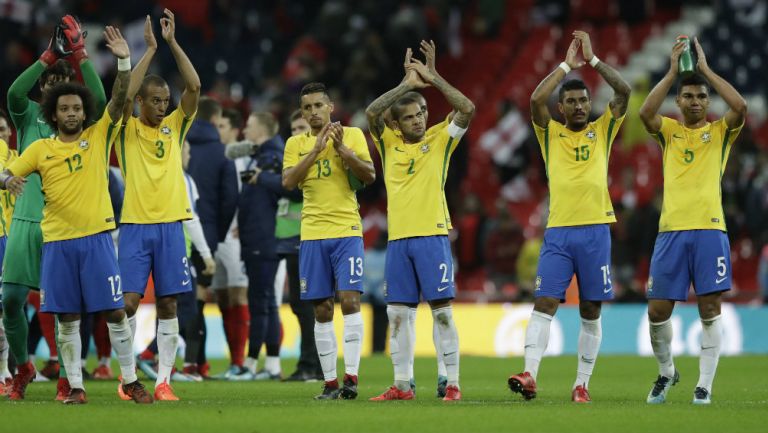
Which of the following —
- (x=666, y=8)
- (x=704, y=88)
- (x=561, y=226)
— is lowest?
(x=561, y=226)

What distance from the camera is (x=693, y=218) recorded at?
10375mm

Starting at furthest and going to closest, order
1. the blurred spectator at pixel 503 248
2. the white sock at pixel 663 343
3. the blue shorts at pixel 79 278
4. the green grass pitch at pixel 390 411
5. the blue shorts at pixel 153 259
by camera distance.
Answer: the blurred spectator at pixel 503 248
the white sock at pixel 663 343
the blue shorts at pixel 153 259
the blue shorts at pixel 79 278
the green grass pitch at pixel 390 411

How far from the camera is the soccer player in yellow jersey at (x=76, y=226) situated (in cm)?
992

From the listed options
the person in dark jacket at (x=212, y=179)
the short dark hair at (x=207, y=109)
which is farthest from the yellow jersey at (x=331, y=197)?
the short dark hair at (x=207, y=109)

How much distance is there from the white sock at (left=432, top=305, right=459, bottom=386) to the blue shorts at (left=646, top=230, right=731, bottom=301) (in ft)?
5.45

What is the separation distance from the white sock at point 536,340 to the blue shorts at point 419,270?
0.71 metres

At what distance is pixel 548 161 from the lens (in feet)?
35.7

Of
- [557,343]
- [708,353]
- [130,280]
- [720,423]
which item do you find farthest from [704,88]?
[557,343]

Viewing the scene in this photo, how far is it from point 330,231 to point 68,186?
2.15m

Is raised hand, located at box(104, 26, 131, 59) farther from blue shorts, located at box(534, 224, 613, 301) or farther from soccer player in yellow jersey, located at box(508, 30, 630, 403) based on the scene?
blue shorts, located at box(534, 224, 613, 301)

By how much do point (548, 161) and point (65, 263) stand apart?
401cm

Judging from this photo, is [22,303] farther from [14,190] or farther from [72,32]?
[72,32]

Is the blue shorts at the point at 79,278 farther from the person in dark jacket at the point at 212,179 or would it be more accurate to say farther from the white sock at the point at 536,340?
the person in dark jacket at the point at 212,179

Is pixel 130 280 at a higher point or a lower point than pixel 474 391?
higher
